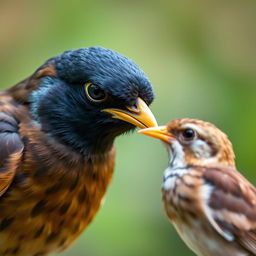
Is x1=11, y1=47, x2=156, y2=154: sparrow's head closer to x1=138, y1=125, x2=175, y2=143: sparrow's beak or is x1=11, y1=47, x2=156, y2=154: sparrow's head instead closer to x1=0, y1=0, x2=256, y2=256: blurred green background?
x1=138, y1=125, x2=175, y2=143: sparrow's beak

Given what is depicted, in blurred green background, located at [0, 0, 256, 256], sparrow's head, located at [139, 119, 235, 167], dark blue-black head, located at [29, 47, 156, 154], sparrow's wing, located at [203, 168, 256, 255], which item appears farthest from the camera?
blurred green background, located at [0, 0, 256, 256]

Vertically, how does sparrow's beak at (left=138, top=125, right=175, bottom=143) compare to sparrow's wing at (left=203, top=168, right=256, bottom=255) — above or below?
above

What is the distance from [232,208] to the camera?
3.65 meters

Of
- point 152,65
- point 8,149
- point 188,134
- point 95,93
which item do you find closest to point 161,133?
point 188,134

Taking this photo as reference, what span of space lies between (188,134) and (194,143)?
0.06 m

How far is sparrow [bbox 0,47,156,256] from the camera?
4102mm

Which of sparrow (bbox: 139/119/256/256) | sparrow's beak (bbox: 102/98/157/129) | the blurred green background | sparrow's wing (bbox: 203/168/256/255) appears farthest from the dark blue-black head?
the blurred green background

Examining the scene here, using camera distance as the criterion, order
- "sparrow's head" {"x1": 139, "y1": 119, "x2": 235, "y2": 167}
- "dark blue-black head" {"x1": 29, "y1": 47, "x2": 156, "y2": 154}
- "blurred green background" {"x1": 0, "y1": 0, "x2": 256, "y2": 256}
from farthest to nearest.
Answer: "blurred green background" {"x1": 0, "y1": 0, "x2": 256, "y2": 256}, "dark blue-black head" {"x1": 29, "y1": 47, "x2": 156, "y2": 154}, "sparrow's head" {"x1": 139, "y1": 119, "x2": 235, "y2": 167}

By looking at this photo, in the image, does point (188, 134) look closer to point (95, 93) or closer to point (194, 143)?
point (194, 143)

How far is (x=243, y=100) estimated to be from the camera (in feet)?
17.7

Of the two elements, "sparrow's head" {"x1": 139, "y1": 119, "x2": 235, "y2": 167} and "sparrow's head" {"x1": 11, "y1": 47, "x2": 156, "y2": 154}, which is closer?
"sparrow's head" {"x1": 139, "y1": 119, "x2": 235, "y2": 167}

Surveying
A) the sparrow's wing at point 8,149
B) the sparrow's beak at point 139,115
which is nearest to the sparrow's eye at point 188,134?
the sparrow's beak at point 139,115

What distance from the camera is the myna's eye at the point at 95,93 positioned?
4129 mm

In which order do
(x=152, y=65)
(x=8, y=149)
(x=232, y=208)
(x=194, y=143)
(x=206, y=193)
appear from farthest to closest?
(x=152, y=65)
(x=8, y=149)
(x=194, y=143)
(x=206, y=193)
(x=232, y=208)
